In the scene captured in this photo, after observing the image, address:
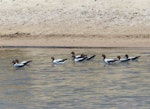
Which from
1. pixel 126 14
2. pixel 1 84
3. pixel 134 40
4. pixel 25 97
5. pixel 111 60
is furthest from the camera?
pixel 126 14

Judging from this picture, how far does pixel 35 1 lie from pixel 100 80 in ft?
45.6

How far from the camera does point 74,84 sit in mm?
20219

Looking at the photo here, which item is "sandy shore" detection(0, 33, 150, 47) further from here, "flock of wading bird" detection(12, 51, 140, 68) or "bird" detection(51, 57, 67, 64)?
"bird" detection(51, 57, 67, 64)

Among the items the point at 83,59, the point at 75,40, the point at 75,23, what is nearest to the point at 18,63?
the point at 83,59

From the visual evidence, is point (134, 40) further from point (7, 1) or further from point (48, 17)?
point (7, 1)

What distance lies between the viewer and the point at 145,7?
108ft

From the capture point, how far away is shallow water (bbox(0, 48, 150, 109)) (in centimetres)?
1766

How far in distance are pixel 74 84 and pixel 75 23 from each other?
12.2 meters

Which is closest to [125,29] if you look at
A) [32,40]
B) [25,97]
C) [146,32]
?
[146,32]

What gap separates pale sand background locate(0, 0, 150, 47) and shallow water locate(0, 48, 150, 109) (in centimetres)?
325

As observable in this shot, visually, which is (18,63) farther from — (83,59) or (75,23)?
(75,23)

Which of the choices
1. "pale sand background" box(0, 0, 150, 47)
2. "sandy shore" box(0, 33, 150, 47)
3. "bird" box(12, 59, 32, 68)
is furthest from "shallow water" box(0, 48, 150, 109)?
"pale sand background" box(0, 0, 150, 47)

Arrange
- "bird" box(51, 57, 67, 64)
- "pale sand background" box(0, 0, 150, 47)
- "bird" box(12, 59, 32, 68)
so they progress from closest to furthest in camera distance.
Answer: "bird" box(12, 59, 32, 68), "bird" box(51, 57, 67, 64), "pale sand background" box(0, 0, 150, 47)

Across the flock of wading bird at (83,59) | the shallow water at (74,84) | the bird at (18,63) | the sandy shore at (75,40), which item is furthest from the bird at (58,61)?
the sandy shore at (75,40)
